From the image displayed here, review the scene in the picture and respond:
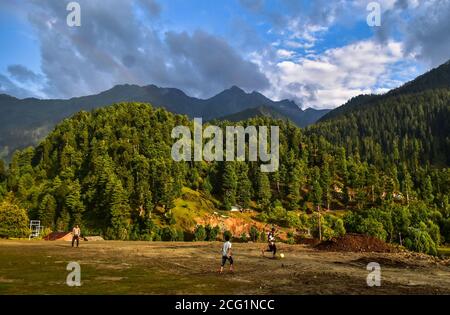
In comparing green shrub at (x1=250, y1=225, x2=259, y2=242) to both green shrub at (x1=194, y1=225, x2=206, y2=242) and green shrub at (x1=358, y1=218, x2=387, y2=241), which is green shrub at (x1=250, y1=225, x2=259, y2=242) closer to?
green shrub at (x1=194, y1=225, x2=206, y2=242)

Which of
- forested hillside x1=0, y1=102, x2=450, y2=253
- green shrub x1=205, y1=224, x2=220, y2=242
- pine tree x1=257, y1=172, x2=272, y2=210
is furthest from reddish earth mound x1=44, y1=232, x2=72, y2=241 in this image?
pine tree x1=257, y1=172, x2=272, y2=210

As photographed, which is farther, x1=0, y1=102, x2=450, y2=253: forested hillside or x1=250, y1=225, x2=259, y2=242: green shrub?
x1=250, y1=225, x2=259, y2=242: green shrub

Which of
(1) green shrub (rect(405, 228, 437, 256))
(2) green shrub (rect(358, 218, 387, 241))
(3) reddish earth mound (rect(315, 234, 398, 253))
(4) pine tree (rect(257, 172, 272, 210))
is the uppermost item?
(4) pine tree (rect(257, 172, 272, 210))

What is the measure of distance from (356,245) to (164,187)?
3213 inches

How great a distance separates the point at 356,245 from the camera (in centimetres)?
5212

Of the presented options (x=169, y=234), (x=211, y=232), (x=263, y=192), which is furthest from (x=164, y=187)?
(x=263, y=192)

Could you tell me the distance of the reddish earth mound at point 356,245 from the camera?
5069 cm

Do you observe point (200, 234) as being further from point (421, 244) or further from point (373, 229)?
point (421, 244)

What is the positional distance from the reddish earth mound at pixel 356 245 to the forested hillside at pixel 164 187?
165ft

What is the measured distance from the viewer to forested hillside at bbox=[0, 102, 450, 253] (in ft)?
373

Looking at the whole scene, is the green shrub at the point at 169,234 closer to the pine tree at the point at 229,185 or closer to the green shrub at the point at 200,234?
the green shrub at the point at 200,234

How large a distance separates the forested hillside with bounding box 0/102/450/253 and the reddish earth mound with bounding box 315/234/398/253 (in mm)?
50234
